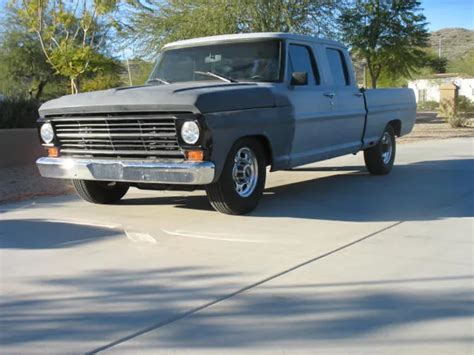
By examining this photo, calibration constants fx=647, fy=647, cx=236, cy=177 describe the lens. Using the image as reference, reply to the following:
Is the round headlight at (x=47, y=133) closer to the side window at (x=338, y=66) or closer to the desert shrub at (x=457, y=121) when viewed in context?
the side window at (x=338, y=66)

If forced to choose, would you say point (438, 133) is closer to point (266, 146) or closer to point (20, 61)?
point (266, 146)

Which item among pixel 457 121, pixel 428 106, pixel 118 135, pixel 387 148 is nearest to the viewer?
pixel 118 135

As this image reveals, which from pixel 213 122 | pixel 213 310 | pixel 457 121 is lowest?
pixel 213 310

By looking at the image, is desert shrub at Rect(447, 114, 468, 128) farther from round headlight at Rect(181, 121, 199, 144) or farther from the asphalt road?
round headlight at Rect(181, 121, 199, 144)

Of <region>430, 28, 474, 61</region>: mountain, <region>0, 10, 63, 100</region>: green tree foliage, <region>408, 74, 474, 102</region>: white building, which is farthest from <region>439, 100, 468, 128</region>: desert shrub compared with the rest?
<region>430, 28, 474, 61</region>: mountain

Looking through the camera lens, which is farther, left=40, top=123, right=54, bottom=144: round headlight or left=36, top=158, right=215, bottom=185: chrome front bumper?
left=40, top=123, right=54, bottom=144: round headlight

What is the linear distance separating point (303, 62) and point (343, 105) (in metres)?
0.98

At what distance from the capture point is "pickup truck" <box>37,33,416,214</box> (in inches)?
252

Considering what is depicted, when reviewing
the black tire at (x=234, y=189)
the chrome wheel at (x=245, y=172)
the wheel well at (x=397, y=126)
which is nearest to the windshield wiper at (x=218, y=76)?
the black tire at (x=234, y=189)

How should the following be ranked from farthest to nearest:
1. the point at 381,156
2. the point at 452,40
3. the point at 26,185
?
the point at 452,40
the point at 381,156
the point at 26,185

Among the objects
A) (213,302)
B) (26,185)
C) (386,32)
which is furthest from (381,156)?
(386,32)

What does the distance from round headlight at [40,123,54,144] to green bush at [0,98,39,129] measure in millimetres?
6289

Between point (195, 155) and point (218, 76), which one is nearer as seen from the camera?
point (195, 155)

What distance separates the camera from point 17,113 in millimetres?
13555
